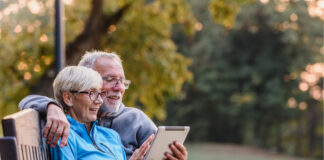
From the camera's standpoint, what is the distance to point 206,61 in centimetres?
3469

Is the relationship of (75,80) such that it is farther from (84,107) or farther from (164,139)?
(164,139)

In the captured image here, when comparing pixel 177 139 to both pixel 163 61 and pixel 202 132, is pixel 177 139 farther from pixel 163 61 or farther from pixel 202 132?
pixel 202 132

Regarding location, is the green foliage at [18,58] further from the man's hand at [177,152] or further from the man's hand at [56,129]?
the man's hand at [56,129]

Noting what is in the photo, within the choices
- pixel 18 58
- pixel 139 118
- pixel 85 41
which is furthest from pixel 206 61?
pixel 139 118

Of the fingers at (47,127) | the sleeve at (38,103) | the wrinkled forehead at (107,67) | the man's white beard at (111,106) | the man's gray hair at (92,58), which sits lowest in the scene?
the fingers at (47,127)

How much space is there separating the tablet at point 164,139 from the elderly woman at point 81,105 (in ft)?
0.84

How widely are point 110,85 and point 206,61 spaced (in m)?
31.3

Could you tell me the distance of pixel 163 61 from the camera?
12.3 metres

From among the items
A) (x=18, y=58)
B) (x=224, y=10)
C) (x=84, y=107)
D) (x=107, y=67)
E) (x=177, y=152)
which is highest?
(x=224, y=10)

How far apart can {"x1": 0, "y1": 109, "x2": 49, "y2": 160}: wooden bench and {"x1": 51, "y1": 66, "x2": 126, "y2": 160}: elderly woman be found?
19 centimetres

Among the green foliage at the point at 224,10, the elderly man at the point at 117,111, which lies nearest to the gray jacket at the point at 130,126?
the elderly man at the point at 117,111

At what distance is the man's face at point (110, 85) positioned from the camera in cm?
349

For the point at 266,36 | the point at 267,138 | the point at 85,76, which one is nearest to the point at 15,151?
the point at 85,76

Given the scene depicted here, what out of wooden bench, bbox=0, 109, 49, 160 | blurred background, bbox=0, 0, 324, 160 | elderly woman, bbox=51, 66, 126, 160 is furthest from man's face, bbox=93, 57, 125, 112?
blurred background, bbox=0, 0, 324, 160
